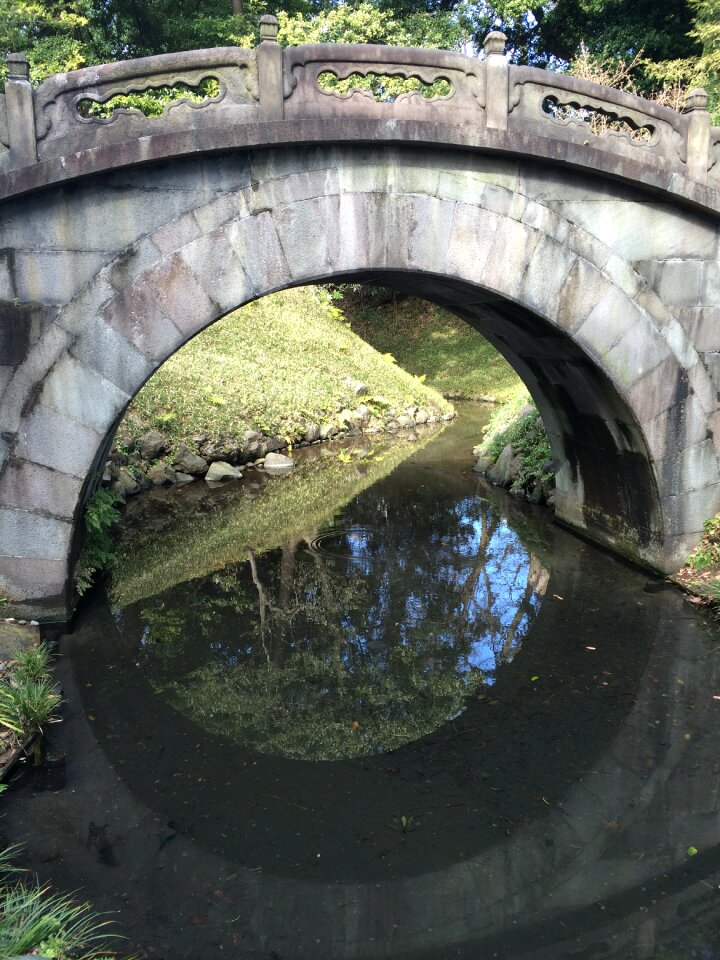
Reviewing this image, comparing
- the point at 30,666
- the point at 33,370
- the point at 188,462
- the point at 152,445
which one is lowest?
the point at 30,666

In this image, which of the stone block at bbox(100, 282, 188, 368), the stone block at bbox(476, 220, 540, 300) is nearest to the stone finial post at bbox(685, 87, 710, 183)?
the stone block at bbox(476, 220, 540, 300)

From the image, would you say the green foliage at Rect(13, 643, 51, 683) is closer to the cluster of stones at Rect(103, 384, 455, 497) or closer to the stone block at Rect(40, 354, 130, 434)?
the stone block at Rect(40, 354, 130, 434)

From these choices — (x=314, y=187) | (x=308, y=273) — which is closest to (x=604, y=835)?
(x=308, y=273)

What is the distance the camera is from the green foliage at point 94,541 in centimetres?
777

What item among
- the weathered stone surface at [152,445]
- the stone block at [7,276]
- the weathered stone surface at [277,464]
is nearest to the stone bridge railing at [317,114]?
the stone block at [7,276]

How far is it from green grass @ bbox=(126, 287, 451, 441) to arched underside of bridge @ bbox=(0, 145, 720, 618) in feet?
23.8

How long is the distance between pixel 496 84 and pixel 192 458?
8610mm

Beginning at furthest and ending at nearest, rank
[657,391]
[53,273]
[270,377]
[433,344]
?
[433,344] → [270,377] → [657,391] → [53,273]

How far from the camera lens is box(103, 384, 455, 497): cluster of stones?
41.8 feet

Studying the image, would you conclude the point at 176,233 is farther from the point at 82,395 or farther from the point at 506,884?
the point at 506,884

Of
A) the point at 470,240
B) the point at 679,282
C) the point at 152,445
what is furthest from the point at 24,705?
the point at 152,445

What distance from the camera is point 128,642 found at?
6.85 metres

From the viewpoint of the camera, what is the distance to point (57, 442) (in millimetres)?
6383

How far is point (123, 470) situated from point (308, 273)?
269 inches
